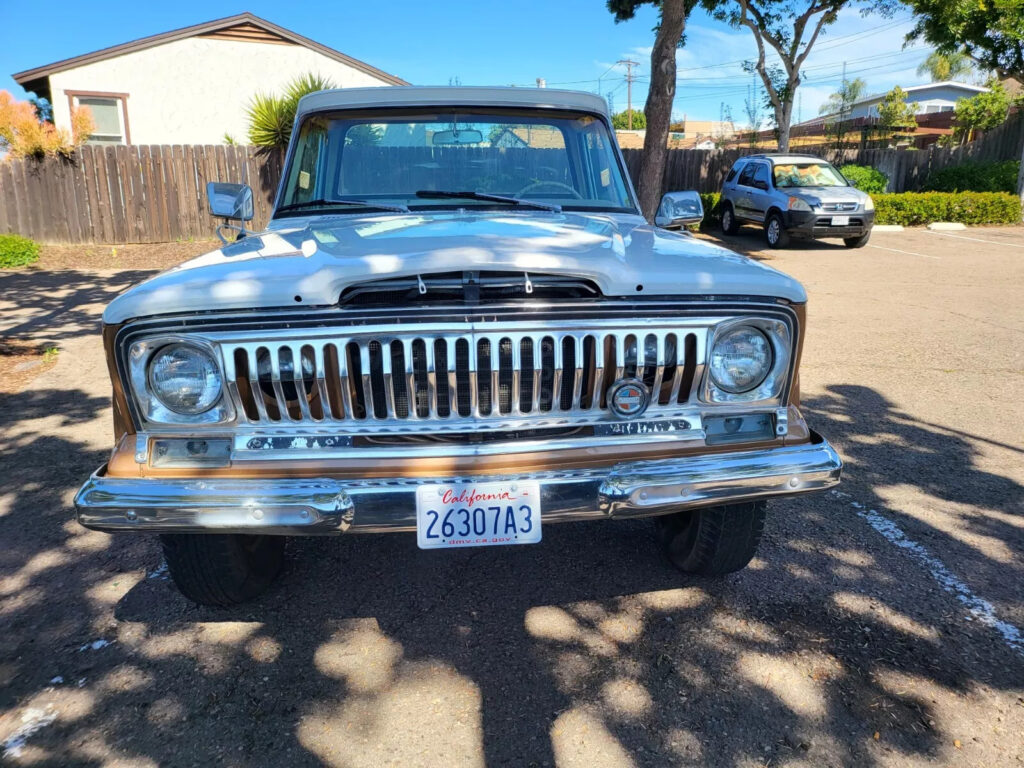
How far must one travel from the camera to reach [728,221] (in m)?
16.4

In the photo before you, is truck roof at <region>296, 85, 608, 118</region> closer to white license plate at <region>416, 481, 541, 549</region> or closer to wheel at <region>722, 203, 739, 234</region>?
white license plate at <region>416, 481, 541, 549</region>

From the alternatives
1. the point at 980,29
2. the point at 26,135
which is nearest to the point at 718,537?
Result: the point at 26,135

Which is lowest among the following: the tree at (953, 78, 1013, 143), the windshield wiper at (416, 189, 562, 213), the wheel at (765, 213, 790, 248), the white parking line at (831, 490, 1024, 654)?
the white parking line at (831, 490, 1024, 654)

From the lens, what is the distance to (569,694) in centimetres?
246

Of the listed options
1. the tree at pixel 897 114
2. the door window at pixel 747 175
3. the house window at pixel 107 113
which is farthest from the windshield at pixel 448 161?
the tree at pixel 897 114

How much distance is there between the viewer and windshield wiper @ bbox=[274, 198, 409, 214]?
328 cm

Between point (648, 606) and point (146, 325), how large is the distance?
6.87 ft

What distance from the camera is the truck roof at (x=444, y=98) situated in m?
3.69

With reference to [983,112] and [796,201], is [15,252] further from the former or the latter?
[983,112]

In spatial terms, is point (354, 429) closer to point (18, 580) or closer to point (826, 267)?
point (18, 580)

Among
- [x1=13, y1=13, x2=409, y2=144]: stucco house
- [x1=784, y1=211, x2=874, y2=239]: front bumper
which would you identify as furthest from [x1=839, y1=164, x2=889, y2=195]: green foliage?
[x1=13, y1=13, x2=409, y2=144]: stucco house

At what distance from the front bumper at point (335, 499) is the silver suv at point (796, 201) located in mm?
12926

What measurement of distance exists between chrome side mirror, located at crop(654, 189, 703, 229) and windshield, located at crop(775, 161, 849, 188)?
475 inches

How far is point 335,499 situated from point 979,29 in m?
22.0
